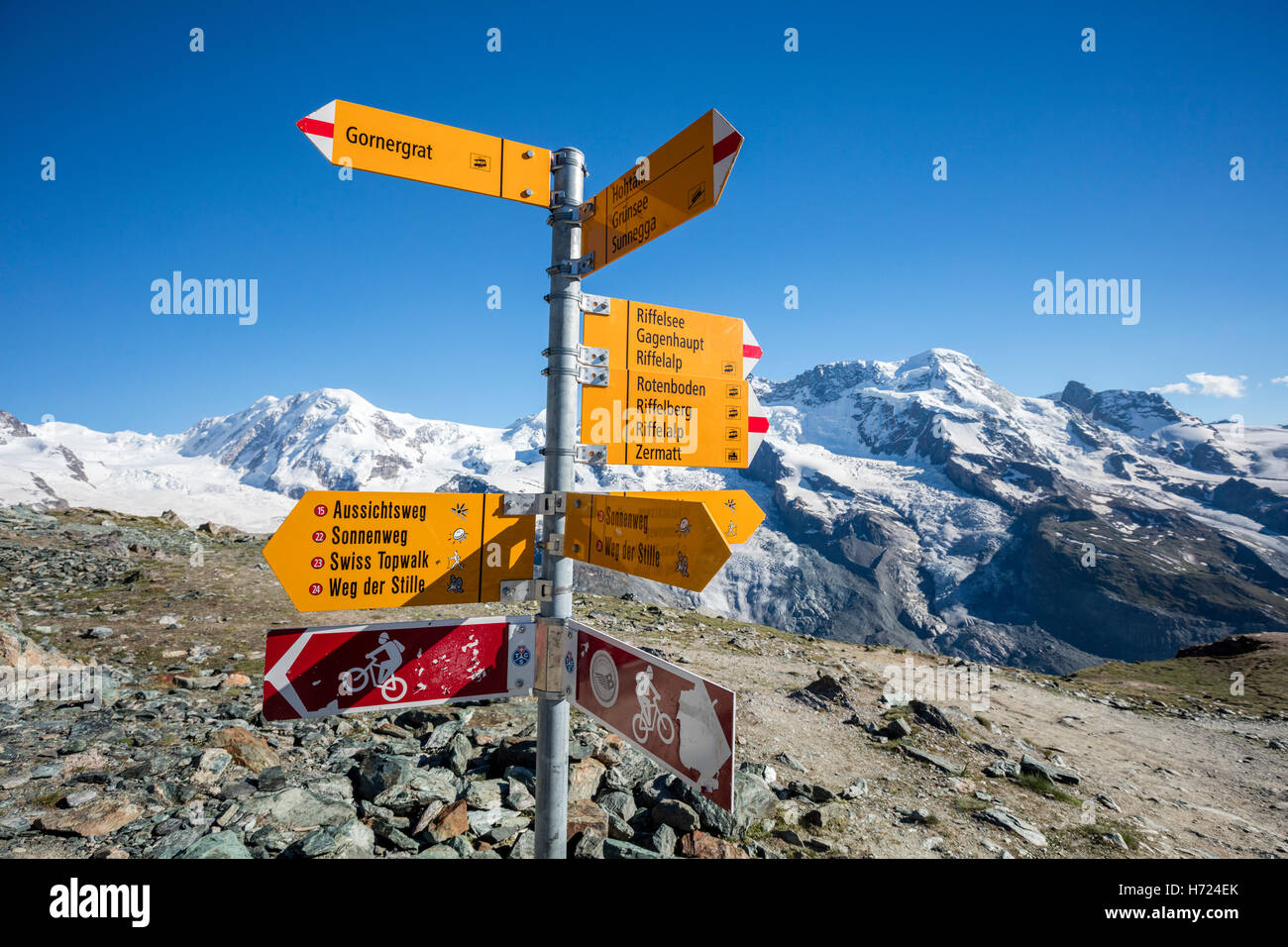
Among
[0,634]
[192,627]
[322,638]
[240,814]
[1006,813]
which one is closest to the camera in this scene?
[322,638]

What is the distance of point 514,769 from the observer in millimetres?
7152

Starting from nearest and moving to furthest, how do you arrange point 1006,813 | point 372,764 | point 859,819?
1. point 372,764
2. point 859,819
3. point 1006,813

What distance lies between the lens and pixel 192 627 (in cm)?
1388

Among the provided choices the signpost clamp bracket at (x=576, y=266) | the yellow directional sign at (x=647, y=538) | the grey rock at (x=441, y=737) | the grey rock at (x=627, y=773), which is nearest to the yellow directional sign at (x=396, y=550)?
the yellow directional sign at (x=647, y=538)

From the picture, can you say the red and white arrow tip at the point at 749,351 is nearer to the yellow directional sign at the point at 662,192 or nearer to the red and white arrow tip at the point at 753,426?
the red and white arrow tip at the point at 753,426

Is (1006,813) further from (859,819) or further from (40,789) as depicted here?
(40,789)

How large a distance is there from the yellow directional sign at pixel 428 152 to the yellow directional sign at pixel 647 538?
6.53ft

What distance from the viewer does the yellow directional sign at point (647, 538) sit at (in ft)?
7.81

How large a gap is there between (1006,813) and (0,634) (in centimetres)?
1619

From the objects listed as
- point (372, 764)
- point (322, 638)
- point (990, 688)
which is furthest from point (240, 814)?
point (990, 688)

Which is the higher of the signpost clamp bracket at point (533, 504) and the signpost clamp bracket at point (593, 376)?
the signpost clamp bracket at point (593, 376)

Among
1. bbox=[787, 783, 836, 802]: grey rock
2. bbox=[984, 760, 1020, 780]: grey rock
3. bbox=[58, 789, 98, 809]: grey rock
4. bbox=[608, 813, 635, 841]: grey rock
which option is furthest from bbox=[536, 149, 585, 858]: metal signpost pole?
bbox=[984, 760, 1020, 780]: grey rock
